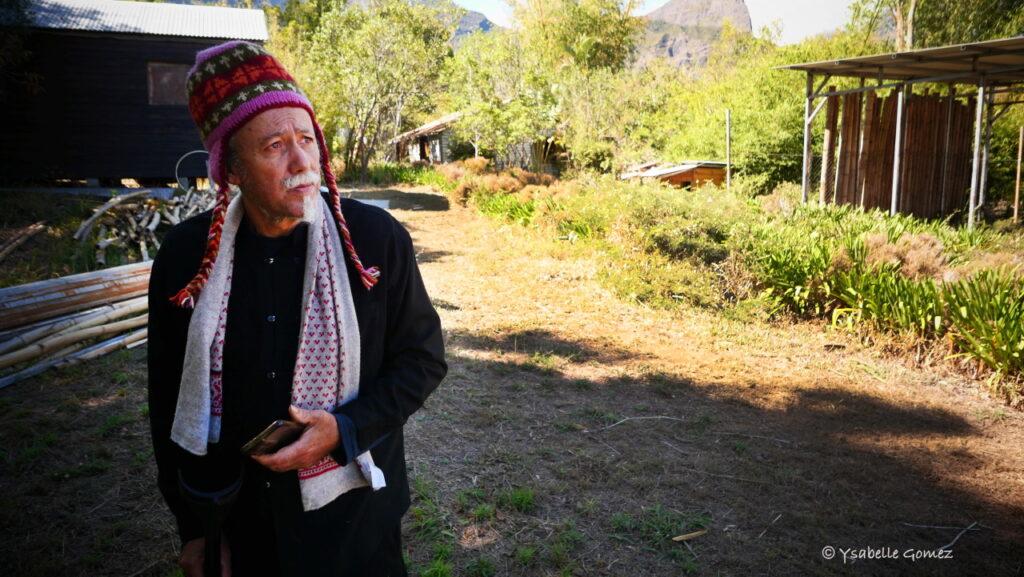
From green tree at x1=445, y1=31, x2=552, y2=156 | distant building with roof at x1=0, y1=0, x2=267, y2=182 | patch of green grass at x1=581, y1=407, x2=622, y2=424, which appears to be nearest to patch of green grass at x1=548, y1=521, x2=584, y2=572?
patch of green grass at x1=581, y1=407, x2=622, y2=424

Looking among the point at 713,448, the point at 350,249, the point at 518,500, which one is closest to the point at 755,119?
the point at 713,448

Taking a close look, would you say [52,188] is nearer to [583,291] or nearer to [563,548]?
[583,291]

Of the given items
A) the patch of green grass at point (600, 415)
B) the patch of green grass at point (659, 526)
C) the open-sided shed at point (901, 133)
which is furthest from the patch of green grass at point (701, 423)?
the open-sided shed at point (901, 133)

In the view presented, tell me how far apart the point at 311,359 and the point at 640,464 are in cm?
337

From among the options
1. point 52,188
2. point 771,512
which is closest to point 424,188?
point 52,188

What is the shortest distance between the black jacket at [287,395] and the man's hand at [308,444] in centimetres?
4

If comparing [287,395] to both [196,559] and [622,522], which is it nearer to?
[196,559]

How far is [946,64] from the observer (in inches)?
494

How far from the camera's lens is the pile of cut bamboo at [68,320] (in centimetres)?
548

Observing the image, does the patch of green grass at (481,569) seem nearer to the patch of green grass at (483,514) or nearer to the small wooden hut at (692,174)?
the patch of green grass at (483,514)

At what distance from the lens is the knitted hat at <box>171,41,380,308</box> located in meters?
1.65

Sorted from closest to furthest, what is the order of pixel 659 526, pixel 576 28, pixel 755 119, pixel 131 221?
pixel 659 526, pixel 131 221, pixel 755 119, pixel 576 28

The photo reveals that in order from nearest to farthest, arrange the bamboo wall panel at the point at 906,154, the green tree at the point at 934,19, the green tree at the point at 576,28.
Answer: the bamboo wall panel at the point at 906,154 → the green tree at the point at 934,19 → the green tree at the point at 576,28

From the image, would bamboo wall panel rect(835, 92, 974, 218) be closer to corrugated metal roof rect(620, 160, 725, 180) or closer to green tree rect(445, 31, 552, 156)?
corrugated metal roof rect(620, 160, 725, 180)
